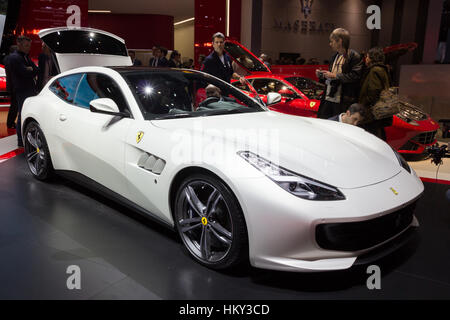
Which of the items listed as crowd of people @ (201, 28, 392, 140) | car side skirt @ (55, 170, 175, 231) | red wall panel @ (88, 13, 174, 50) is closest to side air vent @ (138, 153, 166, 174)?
car side skirt @ (55, 170, 175, 231)

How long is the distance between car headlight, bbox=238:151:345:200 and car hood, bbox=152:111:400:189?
0.12ft

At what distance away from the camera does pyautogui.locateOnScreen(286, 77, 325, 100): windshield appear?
254 inches

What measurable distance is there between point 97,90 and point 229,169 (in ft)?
5.57

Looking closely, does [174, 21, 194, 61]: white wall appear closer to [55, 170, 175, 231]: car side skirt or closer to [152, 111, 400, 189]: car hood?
[55, 170, 175, 231]: car side skirt

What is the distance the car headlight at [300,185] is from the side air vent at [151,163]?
26.9 inches

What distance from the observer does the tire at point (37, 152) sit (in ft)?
12.2

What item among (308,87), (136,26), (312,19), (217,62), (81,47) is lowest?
(308,87)

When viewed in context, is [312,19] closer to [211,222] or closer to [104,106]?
[104,106]

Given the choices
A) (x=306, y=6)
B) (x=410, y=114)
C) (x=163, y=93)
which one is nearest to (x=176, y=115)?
(x=163, y=93)

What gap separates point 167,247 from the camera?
264 cm

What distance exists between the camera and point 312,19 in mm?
15391

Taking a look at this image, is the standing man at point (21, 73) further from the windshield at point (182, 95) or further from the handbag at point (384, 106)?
the handbag at point (384, 106)
